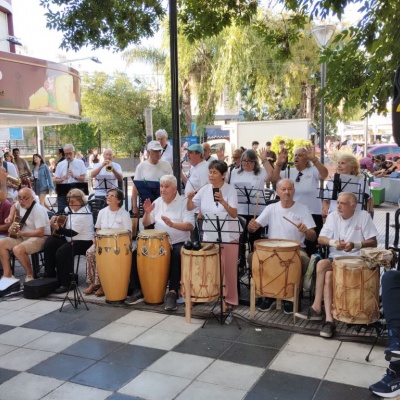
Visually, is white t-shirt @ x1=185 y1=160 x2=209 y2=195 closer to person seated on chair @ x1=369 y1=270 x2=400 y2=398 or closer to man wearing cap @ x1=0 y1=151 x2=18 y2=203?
man wearing cap @ x1=0 y1=151 x2=18 y2=203

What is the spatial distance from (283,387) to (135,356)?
4.45 feet

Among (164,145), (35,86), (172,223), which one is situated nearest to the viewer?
(172,223)

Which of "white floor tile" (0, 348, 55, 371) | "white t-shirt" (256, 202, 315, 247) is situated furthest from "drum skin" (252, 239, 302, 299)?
"white floor tile" (0, 348, 55, 371)

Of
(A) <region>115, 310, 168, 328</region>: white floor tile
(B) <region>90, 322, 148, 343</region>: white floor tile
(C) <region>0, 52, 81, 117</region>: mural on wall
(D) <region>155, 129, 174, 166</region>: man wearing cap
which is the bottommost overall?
(B) <region>90, 322, 148, 343</region>: white floor tile

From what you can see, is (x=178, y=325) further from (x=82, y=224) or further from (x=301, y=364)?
(x=82, y=224)

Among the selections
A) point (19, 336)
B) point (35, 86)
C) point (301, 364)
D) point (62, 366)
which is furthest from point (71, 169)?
point (301, 364)

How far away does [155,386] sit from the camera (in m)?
3.87

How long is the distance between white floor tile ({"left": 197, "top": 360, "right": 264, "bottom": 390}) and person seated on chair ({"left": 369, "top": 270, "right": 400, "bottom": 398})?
902 mm

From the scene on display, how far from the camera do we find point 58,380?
3.99 metres

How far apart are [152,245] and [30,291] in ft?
5.84

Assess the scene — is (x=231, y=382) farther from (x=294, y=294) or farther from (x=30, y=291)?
(x=30, y=291)

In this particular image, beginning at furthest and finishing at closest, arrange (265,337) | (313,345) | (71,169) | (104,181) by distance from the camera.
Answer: (71,169) → (104,181) → (265,337) → (313,345)

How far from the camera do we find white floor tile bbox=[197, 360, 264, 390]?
12.7 feet

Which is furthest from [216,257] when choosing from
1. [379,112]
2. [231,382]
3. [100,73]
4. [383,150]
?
[100,73]
